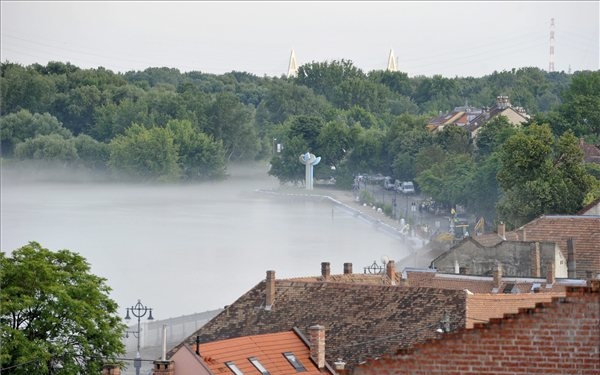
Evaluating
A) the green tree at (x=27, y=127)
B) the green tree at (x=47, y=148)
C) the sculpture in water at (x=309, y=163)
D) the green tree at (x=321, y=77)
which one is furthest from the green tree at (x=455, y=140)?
the green tree at (x=321, y=77)

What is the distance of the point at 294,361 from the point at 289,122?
123928 mm

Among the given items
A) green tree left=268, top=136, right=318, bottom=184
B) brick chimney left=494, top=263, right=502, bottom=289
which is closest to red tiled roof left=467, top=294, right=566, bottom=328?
brick chimney left=494, top=263, right=502, bottom=289

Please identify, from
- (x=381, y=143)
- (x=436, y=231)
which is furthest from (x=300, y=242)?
(x=381, y=143)

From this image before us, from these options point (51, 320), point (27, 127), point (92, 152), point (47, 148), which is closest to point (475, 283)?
point (51, 320)

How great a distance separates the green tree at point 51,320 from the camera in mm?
26500

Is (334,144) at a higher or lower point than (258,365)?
higher

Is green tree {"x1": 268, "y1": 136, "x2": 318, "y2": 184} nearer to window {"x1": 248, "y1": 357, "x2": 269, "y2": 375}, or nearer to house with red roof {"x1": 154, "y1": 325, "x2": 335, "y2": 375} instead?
house with red roof {"x1": 154, "y1": 325, "x2": 335, "y2": 375}

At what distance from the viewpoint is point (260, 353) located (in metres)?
21.2

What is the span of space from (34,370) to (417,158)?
85.0 m

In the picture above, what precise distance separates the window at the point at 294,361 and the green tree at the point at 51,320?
5.35 m

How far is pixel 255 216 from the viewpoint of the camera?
378 ft

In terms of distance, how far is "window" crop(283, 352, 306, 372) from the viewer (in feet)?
69.6

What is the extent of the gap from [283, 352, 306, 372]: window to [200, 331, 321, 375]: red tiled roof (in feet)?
0.14

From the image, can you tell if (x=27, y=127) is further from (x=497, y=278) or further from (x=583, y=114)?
(x=497, y=278)
